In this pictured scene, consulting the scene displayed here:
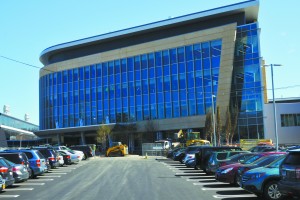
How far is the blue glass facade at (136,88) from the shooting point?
232 ft

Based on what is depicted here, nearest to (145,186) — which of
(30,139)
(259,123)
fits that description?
(259,123)

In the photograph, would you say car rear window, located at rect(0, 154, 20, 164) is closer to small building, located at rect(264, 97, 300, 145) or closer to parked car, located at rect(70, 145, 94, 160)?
parked car, located at rect(70, 145, 94, 160)

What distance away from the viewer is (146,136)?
246 ft

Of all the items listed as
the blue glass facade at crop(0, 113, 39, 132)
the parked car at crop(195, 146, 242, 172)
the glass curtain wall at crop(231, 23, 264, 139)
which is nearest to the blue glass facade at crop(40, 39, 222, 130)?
the glass curtain wall at crop(231, 23, 264, 139)

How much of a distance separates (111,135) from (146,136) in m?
7.36

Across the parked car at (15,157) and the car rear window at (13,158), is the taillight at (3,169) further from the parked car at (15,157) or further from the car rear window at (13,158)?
the car rear window at (13,158)

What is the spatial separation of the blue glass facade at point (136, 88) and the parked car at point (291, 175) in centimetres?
5751

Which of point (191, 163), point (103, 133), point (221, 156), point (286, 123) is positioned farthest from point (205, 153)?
point (103, 133)

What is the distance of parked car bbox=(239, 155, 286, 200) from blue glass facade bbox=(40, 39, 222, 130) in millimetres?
55349

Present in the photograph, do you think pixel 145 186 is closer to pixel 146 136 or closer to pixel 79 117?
pixel 146 136

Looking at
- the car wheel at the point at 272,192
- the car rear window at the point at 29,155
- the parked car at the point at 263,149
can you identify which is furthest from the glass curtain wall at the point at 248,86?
the car wheel at the point at 272,192

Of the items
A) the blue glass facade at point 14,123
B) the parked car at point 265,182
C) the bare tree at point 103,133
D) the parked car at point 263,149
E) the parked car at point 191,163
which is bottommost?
the parked car at point 191,163

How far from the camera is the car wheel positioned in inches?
510

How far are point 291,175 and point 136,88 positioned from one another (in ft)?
221
